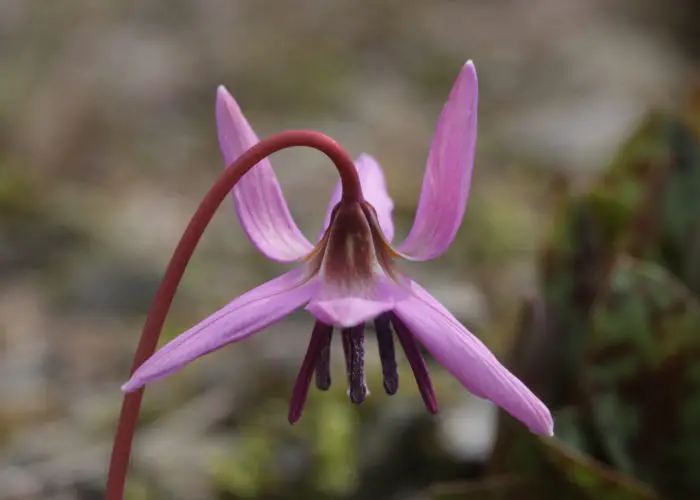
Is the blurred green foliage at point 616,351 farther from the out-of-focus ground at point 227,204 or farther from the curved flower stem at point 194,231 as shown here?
the curved flower stem at point 194,231

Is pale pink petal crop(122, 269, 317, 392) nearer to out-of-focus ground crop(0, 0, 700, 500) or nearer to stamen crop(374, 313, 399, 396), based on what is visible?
stamen crop(374, 313, 399, 396)

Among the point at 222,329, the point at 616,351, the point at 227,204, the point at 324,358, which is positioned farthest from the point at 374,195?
the point at 227,204

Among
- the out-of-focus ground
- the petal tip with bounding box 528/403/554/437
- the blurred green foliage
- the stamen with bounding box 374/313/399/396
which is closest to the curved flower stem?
the stamen with bounding box 374/313/399/396

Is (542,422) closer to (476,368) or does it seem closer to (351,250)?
(476,368)

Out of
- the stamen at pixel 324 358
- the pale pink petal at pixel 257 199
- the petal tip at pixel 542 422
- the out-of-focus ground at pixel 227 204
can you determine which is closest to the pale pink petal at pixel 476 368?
the petal tip at pixel 542 422

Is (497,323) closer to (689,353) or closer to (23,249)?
(689,353)
